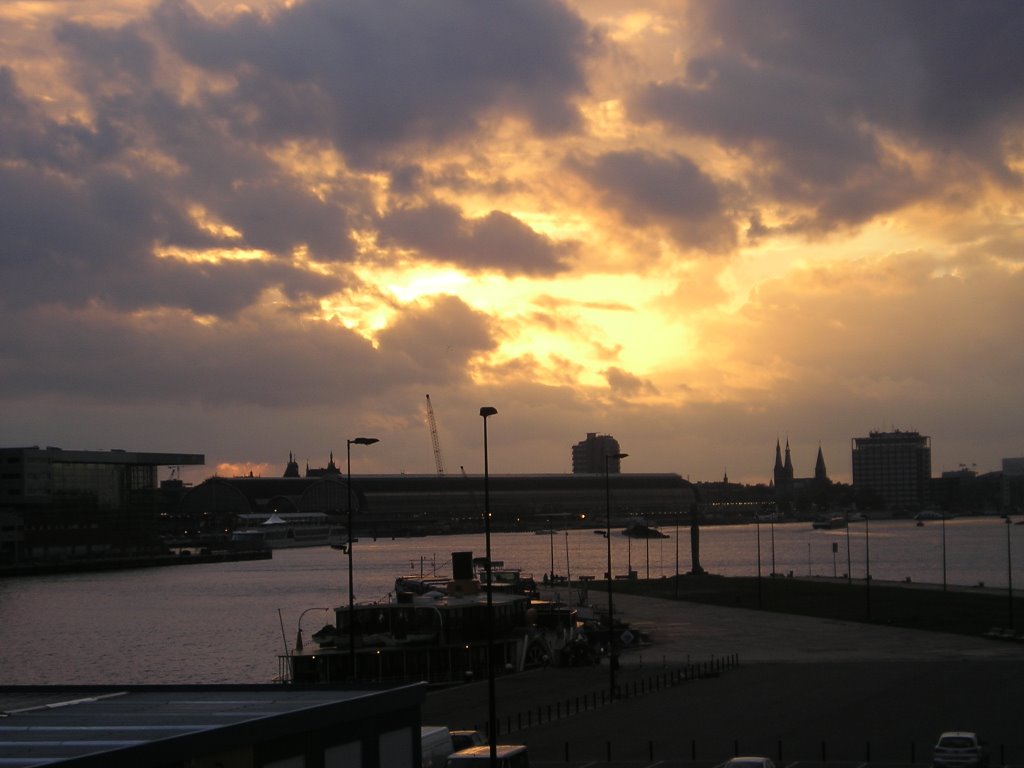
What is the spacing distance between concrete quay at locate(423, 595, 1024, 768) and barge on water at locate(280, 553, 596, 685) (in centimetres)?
180

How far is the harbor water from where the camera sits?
53.0m

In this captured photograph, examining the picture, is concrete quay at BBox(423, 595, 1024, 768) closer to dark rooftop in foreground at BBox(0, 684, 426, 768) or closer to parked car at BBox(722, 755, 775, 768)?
parked car at BBox(722, 755, 775, 768)

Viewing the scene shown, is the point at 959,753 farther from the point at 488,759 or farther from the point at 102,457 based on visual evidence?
the point at 102,457

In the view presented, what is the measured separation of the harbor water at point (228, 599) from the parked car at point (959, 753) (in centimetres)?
2789

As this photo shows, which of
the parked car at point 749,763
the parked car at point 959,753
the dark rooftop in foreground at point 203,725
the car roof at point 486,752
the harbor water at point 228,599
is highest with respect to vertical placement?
the dark rooftop in foreground at point 203,725

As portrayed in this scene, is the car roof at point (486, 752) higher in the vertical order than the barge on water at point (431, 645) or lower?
higher

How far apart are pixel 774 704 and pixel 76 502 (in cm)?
13433

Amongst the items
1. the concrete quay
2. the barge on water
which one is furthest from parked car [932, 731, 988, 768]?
the barge on water

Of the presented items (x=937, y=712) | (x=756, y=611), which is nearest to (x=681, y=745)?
(x=937, y=712)

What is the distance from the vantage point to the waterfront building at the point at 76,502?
478 feet

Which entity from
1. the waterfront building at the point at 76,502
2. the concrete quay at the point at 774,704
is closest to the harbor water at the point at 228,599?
the waterfront building at the point at 76,502

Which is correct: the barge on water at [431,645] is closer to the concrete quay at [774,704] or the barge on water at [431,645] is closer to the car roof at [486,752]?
the concrete quay at [774,704]

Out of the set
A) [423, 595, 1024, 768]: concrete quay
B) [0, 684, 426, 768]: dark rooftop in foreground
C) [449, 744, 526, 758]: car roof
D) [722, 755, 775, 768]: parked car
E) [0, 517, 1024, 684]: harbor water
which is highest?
[0, 684, 426, 768]: dark rooftop in foreground

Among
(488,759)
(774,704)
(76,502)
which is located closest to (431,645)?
(774,704)
